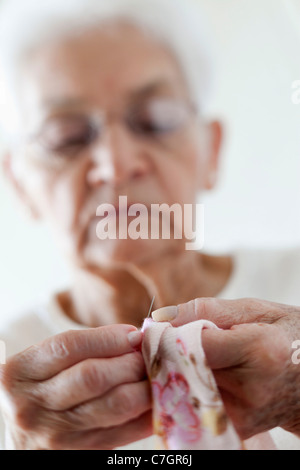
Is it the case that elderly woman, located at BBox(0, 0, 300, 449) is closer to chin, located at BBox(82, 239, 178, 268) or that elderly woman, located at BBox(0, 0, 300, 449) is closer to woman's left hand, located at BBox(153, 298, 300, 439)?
chin, located at BBox(82, 239, 178, 268)

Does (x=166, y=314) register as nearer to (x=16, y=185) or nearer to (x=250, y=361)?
(x=250, y=361)

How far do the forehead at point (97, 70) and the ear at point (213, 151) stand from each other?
140 mm

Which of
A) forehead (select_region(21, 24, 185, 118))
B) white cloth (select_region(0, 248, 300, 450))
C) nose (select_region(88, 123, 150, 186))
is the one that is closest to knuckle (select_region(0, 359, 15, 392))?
white cloth (select_region(0, 248, 300, 450))

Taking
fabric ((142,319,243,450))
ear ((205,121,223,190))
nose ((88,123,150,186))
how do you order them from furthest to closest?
1. ear ((205,121,223,190))
2. nose ((88,123,150,186))
3. fabric ((142,319,243,450))

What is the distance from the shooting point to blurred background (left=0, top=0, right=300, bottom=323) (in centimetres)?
88

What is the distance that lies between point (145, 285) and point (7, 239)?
1.18 feet

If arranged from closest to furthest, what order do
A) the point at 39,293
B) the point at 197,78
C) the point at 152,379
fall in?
the point at 152,379, the point at 197,78, the point at 39,293

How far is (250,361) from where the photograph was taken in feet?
1.11

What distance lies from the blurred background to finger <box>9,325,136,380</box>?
0.51 m

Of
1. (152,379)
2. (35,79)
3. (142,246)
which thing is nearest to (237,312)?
(152,379)

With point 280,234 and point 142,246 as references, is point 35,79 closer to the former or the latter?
point 142,246

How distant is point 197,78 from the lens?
78cm

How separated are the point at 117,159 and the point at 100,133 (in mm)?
57
